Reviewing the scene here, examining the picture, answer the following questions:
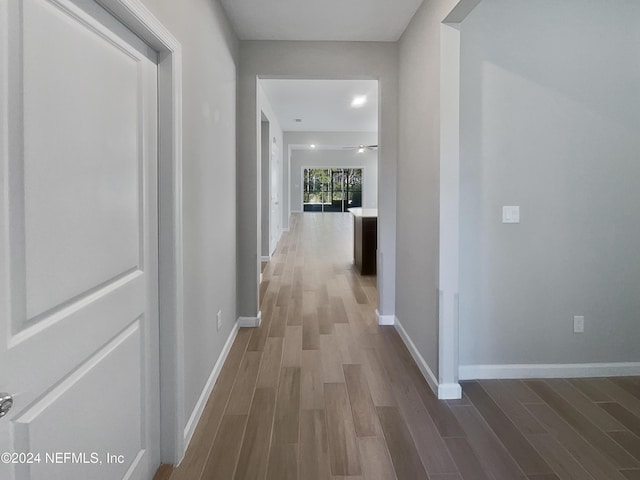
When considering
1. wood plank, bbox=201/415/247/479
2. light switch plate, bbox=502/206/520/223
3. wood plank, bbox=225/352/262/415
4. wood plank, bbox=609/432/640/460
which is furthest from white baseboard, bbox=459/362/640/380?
wood plank, bbox=201/415/247/479

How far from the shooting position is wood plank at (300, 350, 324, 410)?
2.42 m

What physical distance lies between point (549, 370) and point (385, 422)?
132cm

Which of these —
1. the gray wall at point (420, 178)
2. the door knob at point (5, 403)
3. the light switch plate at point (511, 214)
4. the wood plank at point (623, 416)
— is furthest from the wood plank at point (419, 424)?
the door knob at point (5, 403)

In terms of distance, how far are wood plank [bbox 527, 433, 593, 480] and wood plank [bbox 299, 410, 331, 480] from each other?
3.35 feet

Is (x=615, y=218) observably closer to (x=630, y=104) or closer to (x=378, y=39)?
(x=630, y=104)

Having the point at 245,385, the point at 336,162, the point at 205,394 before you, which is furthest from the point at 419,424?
the point at 336,162

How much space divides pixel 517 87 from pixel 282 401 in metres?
2.46

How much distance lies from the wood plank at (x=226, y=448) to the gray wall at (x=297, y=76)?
1620 millimetres

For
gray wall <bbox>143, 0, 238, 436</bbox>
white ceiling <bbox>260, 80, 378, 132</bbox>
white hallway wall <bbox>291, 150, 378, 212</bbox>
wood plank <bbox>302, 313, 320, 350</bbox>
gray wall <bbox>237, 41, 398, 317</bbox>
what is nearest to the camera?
gray wall <bbox>143, 0, 238, 436</bbox>

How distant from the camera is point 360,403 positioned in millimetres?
2414

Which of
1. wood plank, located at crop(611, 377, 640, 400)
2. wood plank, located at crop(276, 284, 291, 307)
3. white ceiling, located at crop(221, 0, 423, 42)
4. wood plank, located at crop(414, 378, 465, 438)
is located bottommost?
Answer: wood plank, located at crop(414, 378, 465, 438)

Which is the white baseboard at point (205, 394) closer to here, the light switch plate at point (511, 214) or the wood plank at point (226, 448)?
the wood plank at point (226, 448)

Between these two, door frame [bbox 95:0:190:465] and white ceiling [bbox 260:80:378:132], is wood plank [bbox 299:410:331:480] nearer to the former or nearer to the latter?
door frame [bbox 95:0:190:465]

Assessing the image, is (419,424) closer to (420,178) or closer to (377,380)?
(377,380)
